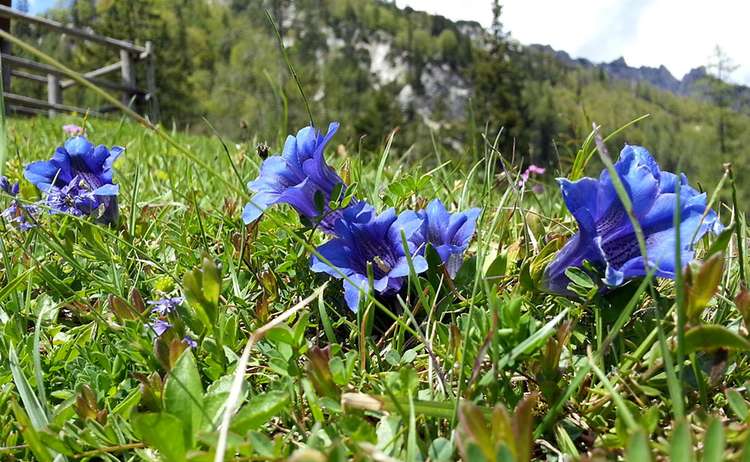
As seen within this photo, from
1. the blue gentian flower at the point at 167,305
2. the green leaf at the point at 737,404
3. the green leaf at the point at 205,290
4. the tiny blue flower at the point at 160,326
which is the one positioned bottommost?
the tiny blue flower at the point at 160,326

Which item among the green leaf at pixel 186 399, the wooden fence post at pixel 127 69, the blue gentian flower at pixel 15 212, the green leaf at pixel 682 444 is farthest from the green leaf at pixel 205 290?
the wooden fence post at pixel 127 69

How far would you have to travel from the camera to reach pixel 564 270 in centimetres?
116

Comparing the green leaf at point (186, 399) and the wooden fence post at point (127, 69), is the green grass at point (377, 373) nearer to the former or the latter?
the green leaf at point (186, 399)

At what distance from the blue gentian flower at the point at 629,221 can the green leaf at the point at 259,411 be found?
1.85ft

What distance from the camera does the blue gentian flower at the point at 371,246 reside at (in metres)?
1.22

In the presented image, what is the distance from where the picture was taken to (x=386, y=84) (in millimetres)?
112250

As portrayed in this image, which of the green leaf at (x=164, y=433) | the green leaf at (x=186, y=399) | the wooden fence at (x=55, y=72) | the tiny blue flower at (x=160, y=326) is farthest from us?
the wooden fence at (x=55, y=72)

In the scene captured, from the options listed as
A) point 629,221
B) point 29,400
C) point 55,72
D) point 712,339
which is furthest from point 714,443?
point 55,72

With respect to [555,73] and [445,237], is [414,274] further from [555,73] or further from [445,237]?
[555,73]

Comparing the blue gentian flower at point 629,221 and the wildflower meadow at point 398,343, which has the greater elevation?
the blue gentian flower at point 629,221

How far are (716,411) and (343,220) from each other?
74 cm

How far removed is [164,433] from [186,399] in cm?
10

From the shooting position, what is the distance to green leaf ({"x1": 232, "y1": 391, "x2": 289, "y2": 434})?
2.89 ft

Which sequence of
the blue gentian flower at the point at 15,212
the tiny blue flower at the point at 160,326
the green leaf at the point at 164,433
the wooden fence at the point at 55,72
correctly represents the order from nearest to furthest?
the green leaf at the point at 164,433 < the tiny blue flower at the point at 160,326 < the blue gentian flower at the point at 15,212 < the wooden fence at the point at 55,72
